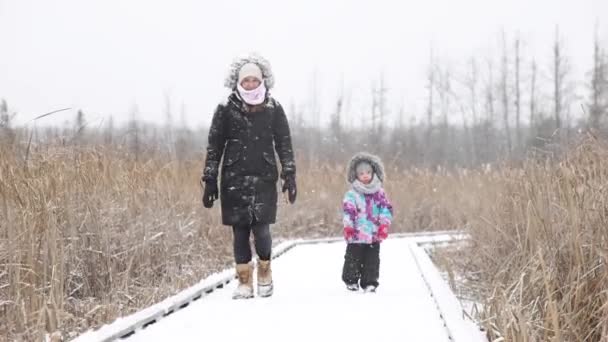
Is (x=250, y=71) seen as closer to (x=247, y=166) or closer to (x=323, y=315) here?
(x=247, y=166)

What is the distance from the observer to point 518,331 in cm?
291

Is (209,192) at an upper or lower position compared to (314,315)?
upper

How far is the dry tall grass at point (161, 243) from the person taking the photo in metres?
3.18

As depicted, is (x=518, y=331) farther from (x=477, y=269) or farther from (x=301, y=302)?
(x=477, y=269)

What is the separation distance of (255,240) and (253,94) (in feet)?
3.50

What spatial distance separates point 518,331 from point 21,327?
2419 mm

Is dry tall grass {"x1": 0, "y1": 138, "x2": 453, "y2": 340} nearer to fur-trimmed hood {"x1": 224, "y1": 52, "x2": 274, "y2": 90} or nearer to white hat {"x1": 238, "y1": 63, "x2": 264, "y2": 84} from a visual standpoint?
fur-trimmed hood {"x1": 224, "y1": 52, "x2": 274, "y2": 90}

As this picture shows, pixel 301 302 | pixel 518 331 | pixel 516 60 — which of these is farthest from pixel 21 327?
pixel 516 60

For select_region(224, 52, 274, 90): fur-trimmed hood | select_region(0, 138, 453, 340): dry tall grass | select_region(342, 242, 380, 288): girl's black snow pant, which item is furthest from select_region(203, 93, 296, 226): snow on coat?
select_region(0, 138, 453, 340): dry tall grass

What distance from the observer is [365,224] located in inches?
192

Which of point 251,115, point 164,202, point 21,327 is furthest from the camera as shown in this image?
point 164,202

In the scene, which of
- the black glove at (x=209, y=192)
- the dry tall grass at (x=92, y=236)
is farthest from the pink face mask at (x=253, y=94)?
the dry tall grass at (x=92, y=236)

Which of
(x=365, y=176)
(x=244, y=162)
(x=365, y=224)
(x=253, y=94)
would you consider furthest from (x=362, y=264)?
(x=253, y=94)

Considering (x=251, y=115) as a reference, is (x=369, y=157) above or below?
below
